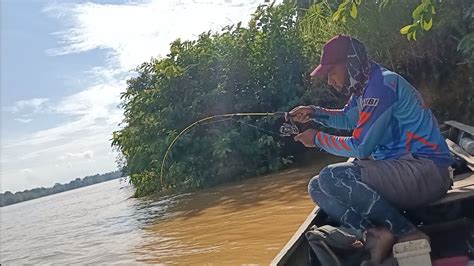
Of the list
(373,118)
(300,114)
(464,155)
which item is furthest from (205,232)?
(373,118)

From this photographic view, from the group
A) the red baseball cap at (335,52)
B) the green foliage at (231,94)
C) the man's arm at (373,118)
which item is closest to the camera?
the man's arm at (373,118)

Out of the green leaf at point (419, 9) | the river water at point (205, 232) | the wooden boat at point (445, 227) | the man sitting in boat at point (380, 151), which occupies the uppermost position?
the green leaf at point (419, 9)

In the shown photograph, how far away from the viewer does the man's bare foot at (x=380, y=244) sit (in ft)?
7.57

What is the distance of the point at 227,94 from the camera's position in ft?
42.0

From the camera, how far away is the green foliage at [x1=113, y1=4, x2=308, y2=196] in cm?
1256

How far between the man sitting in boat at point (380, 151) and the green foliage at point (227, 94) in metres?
9.57

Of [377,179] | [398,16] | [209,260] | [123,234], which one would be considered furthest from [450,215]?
[398,16]

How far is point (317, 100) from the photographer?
12.1m

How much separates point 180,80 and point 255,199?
5.42m

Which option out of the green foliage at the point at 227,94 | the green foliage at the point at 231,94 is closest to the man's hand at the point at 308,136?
the green foliage at the point at 231,94

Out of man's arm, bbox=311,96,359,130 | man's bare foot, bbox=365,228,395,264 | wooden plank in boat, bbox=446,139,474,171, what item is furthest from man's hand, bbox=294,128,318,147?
wooden plank in boat, bbox=446,139,474,171

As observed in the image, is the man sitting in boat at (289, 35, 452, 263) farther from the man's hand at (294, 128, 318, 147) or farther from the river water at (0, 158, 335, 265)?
the river water at (0, 158, 335, 265)

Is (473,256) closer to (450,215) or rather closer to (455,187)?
(450,215)

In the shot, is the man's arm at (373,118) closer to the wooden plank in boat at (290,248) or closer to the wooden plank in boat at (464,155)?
the wooden plank in boat at (290,248)
